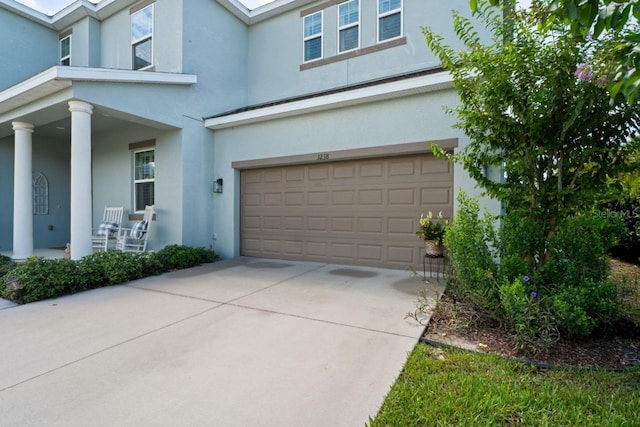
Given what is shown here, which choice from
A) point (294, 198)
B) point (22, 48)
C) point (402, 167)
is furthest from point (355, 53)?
point (22, 48)

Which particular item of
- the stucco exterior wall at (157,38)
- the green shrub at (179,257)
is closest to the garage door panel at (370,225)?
the green shrub at (179,257)

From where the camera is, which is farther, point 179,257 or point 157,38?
point 157,38

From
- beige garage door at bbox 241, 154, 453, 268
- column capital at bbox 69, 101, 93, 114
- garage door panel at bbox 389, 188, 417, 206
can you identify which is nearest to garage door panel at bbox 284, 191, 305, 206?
beige garage door at bbox 241, 154, 453, 268

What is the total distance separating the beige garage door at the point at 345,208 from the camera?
20.3 ft

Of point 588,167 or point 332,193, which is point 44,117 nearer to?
point 332,193

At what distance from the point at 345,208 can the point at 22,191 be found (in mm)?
7297

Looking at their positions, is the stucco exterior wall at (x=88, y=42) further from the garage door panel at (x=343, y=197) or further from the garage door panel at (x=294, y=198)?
the garage door panel at (x=343, y=197)

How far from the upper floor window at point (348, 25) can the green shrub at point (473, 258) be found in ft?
19.3

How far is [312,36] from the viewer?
8570 millimetres

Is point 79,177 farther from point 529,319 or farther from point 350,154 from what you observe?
point 529,319

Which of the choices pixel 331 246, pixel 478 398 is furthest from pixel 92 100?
pixel 478 398

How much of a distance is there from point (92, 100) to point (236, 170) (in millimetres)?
3136

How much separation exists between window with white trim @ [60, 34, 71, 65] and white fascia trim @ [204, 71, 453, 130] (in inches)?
246

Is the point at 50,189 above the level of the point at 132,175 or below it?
below
